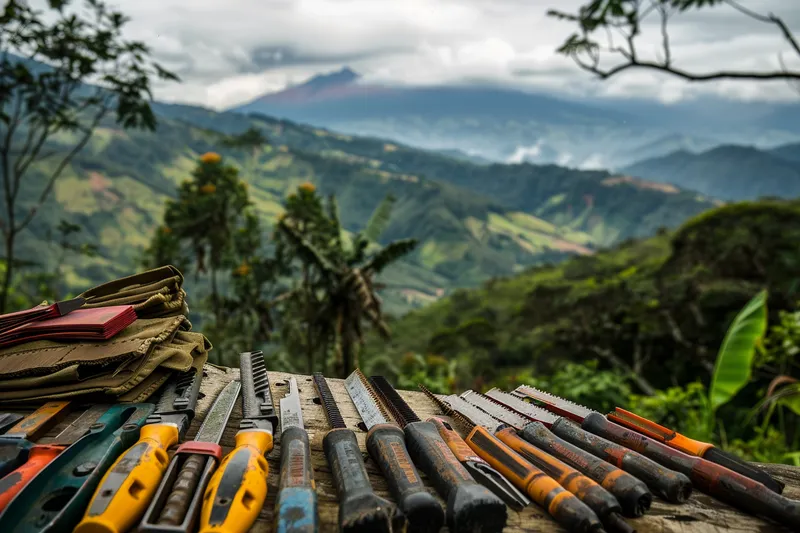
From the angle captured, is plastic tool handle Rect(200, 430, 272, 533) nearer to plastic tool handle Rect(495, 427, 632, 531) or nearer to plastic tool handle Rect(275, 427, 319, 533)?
plastic tool handle Rect(275, 427, 319, 533)

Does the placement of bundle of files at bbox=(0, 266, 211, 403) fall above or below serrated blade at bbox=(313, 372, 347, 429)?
above

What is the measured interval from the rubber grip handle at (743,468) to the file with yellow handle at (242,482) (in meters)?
1.50

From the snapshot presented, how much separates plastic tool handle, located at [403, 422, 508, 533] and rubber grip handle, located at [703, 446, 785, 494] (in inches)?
35.5

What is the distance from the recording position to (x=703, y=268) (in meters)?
20.4

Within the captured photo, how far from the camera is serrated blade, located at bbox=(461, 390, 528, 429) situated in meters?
2.13

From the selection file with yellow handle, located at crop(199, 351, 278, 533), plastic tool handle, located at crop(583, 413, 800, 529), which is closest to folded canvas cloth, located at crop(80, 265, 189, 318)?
file with yellow handle, located at crop(199, 351, 278, 533)

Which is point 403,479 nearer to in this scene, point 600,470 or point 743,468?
point 600,470

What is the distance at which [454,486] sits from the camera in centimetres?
150

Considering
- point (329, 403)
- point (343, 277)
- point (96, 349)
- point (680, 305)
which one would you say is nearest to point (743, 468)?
point (329, 403)

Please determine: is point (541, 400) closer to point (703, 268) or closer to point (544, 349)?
point (703, 268)

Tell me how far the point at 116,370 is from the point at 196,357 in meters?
0.46

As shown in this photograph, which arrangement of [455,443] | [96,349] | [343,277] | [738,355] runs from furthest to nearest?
1. [343,277]
2. [738,355]
3. [96,349]
4. [455,443]

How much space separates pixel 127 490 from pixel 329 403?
99cm

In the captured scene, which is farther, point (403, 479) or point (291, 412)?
point (291, 412)
